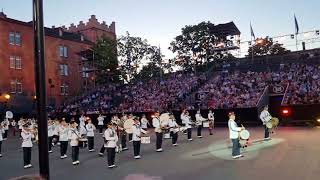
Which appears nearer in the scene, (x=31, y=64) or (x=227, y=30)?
(x=227, y=30)

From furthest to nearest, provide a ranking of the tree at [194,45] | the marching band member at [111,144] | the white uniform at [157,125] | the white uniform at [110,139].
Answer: the tree at [194,45] < the white uniform at [157,125] < the white uniform at [110,139] < the marching band member at [111,144]

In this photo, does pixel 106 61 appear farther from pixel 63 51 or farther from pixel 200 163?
pixel 200 163

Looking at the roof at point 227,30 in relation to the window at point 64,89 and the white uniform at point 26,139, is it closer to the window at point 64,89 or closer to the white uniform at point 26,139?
the window at point 64,89

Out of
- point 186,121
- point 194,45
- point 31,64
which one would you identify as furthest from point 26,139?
point 194,45

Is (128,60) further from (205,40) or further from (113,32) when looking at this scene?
(113,32)

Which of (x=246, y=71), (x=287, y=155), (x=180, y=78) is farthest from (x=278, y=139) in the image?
(x=180, y=78)

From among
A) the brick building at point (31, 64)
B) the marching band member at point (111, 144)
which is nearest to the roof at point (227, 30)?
the brick building at point (31, 64)

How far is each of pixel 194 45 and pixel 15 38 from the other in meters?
25.3

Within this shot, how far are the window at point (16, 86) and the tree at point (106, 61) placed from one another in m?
10.7

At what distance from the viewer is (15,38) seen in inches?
2184


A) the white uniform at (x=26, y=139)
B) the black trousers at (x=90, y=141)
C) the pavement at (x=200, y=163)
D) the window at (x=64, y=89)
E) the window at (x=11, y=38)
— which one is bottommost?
the pavement at (x=200, y=163)

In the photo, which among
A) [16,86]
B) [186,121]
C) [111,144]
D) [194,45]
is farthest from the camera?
[194,45]

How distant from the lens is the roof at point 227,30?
50594 mm

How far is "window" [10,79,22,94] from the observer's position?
5386cm
